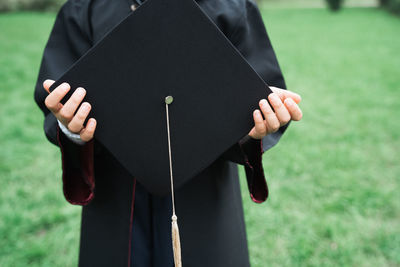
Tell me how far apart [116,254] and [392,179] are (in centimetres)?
301

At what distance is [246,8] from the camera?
123cm

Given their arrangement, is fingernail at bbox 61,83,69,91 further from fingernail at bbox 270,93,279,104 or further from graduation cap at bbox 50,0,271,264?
fingernail at bbox 270,93,279,104

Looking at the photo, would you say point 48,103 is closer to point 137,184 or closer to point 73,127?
point 73,127

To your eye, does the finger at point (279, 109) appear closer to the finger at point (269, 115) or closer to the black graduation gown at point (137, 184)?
the finger at point (269, 115)

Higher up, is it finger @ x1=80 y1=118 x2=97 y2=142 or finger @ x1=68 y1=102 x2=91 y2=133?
finger @ x1=68 y1=102 x2=91 y2=133

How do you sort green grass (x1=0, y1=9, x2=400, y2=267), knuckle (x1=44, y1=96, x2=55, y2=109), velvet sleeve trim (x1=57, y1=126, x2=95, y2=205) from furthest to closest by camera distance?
green grass (x1=0, y1=9, x2=400, y2=267)
velvet sleeve trim (x1=57, y1=126, x2=95, y2=205)
knuckle (x1=44, y1=96, x2=55, y2=109)

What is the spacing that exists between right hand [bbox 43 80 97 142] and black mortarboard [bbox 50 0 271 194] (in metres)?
0.04

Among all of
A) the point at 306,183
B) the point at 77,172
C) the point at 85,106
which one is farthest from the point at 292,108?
the point at 306,183

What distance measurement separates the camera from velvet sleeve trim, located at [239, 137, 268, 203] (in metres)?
1.13

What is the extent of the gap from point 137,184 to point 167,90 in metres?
0.42

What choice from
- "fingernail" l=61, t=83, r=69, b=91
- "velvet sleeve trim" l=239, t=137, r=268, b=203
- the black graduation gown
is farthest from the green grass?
"fingernail" l=61, t=83, r=69, b=91

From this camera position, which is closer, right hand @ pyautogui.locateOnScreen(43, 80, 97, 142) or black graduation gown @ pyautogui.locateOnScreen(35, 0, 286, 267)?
right hand @ pyautogui.locateOnScreen(43, 80, 97, 142)

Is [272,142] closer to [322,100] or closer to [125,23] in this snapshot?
[125,23]

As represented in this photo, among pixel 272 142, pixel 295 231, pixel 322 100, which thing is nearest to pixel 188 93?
pixel 272 142
